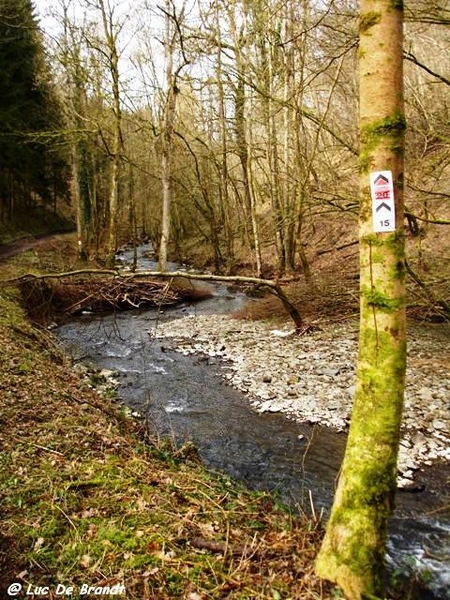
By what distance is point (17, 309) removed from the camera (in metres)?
10.1

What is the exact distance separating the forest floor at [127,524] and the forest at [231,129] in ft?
16.8

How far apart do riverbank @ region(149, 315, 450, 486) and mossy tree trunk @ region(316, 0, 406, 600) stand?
270cm

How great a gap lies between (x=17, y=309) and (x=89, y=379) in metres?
3.54

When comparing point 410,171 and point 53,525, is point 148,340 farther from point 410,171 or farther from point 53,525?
point 53,525

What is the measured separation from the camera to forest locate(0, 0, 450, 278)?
7.72 metres

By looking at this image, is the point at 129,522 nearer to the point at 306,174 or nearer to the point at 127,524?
the point at 127,524

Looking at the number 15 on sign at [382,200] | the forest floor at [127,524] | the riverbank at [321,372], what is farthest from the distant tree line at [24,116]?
Answer: the number 15 on sign at [382,200]

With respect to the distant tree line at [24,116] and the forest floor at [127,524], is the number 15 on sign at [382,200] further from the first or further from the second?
the distant tree line at [24,116]

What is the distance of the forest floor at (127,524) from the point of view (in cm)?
252

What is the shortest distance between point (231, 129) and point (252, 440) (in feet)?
44.4

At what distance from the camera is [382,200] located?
2326 millimetres

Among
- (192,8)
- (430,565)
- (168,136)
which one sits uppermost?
(192,8)

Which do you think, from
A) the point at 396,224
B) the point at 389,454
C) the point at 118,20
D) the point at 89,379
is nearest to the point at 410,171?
the point at 396,224

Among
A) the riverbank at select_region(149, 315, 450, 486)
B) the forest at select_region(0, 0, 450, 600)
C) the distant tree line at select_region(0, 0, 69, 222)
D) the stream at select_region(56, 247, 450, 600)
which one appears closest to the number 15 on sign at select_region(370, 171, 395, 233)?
the forest at select_region(0, 0, 450, 600)
